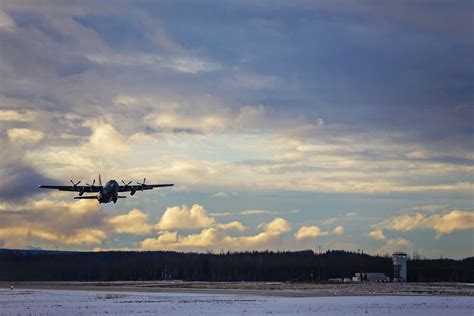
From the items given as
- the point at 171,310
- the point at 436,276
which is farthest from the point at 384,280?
the point at 171,310

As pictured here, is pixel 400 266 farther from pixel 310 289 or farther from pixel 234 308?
pixel 234 308

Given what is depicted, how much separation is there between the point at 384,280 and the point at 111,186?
8246cm

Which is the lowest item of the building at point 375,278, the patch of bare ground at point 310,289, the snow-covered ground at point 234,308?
the snow-covered ground at point 234,308

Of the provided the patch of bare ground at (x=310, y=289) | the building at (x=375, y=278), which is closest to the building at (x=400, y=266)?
the building at (x=375, y=278)

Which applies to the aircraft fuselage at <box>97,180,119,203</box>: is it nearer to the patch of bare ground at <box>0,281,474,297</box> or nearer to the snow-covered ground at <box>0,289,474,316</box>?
the patch of bare ground at <box>0,281,474,297</box>

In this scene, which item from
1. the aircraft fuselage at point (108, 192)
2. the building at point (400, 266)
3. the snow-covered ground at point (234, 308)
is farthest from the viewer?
the building at point (400, 266)

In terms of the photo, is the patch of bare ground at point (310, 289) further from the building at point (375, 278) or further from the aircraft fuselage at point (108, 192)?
the building at point (375, 278)

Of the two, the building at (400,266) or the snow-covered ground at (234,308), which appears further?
the building at (400,266)

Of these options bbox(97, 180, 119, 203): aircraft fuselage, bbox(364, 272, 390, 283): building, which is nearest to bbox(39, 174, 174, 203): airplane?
bbox(97, 180, 119, 203): aircraft fuselage

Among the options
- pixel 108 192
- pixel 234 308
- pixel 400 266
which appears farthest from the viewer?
pixel 400 266

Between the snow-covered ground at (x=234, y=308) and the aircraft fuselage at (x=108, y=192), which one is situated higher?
the aircraft fuselage at (x=108, y=192)

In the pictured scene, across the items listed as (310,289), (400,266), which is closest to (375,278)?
(400,266)

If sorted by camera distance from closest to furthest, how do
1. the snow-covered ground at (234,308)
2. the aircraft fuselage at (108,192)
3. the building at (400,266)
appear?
the snow-covered ground at (234,308) → the aircraft fuselage at (108,192) → the building at (400,266)

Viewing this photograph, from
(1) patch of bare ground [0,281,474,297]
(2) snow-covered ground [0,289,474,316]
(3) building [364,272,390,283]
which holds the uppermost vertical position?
(3) building [364,272,390,283]
